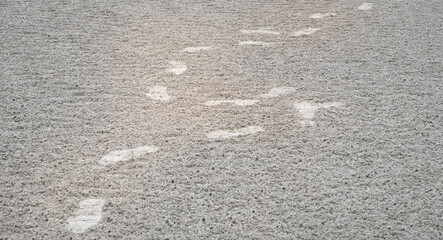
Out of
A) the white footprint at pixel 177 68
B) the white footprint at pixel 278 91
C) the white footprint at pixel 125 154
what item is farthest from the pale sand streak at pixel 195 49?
the white footprint at pixel 125 154

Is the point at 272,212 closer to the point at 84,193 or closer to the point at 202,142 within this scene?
the point at 202,142

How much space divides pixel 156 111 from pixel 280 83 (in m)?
0.40

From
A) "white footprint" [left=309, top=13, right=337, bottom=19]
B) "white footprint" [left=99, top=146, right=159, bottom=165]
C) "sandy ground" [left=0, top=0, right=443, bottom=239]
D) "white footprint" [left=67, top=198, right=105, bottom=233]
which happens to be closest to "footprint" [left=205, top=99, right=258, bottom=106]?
"sandy ground" [left=0, top=0, right=443, bottom=239]

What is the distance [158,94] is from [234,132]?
0.31 metres

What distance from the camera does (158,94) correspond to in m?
1.48

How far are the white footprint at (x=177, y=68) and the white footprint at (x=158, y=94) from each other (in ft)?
Answer: 0.35

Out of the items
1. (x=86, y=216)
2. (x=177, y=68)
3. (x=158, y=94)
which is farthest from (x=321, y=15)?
(x=86, y=216)

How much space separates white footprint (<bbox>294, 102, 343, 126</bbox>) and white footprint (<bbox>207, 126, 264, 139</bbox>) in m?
0.13

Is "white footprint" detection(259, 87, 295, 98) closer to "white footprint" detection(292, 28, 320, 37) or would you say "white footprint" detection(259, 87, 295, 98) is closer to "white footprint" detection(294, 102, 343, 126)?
"white footprint" detection(294, 102, 343, 126)

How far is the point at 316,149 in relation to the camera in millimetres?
1223

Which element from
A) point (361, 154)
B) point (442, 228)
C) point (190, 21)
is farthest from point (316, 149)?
point (190, 21)

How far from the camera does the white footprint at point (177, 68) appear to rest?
A: 1.60 metres

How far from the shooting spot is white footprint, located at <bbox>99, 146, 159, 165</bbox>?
1.18m

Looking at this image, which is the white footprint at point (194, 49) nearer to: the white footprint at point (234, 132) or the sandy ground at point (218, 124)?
the sandy ground at point (218, 124)
